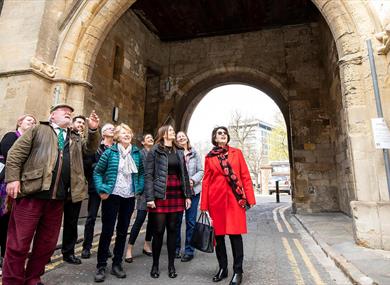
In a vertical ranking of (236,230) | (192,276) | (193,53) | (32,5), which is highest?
(193,53)

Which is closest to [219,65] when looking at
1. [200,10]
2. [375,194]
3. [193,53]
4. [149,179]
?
[193,53]

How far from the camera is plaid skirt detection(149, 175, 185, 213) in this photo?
3.15m

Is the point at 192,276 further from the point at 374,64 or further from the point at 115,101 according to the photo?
the point at 115,101

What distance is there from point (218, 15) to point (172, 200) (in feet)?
30.3

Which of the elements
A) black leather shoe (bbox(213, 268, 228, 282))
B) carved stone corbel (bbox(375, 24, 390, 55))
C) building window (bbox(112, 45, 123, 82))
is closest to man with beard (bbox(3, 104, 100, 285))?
black leather shoe (bbox(213, 268, 228, 282))

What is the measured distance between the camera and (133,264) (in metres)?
3.55

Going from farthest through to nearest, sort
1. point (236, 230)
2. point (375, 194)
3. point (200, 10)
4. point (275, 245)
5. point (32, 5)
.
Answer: point (200, 10), point (32, 5), point (275, 245), point (375, 194), point (236, 230)

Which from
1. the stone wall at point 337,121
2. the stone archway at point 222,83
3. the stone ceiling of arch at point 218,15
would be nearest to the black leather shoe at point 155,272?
the stone wall at point 337,121

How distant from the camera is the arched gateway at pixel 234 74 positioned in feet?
15.0

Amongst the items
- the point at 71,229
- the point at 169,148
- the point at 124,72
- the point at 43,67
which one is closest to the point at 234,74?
the point at 124,72

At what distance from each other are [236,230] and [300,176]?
24.3 feet

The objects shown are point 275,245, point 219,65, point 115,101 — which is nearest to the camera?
point 275,245

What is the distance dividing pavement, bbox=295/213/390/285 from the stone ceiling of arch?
803 cm

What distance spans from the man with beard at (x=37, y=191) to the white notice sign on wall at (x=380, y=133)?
13.7 feet
